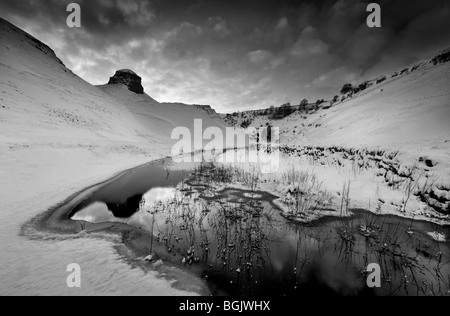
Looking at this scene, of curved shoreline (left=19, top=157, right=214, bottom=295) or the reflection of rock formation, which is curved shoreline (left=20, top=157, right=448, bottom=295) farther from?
the reflection of rock formation

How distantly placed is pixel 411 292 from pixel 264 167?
13.1m

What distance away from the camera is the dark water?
13.3 feet

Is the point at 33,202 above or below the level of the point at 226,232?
above

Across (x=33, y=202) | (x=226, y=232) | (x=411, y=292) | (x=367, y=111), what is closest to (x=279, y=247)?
(x=226, y=232)

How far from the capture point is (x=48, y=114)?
26.8 metres

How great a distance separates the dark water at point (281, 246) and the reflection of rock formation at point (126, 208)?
4 cm

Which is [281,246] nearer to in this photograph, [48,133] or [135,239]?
[135,239]

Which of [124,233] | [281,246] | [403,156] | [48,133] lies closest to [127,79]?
[48,133]

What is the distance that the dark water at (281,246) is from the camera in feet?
13.3

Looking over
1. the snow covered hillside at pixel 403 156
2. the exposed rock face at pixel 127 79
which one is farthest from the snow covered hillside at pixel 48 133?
the exposed rock face at pixel 127 79

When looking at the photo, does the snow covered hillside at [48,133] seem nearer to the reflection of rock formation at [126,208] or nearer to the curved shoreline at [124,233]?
the curved shoreline at [124,233]

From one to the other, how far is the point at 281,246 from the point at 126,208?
6.49 m

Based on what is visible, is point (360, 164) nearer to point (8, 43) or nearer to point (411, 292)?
point (411, 292)

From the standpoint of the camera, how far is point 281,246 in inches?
217
